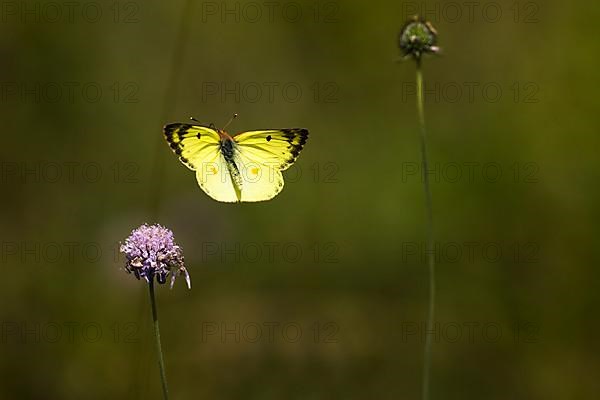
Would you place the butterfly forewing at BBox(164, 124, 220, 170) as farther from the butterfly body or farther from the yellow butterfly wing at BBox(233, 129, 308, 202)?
the yellow butterfly wing at BBox(233, 129, 308, 202)

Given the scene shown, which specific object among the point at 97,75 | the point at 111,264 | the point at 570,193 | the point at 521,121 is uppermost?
the point at 97,75

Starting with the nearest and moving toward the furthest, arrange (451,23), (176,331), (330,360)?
(330,360)
(176,331)
(451,23)

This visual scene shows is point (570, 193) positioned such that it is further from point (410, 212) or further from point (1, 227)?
point (1, 227)

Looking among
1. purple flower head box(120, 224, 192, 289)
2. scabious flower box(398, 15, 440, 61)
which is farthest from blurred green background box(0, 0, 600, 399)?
scabious flower box(398, 15, 440, 61)

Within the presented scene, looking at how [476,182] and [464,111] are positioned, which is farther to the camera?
[464,111]

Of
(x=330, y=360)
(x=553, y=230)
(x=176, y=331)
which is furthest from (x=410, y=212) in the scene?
(x=176, y=331)

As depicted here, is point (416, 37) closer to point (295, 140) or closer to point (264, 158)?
point (295, 140)
